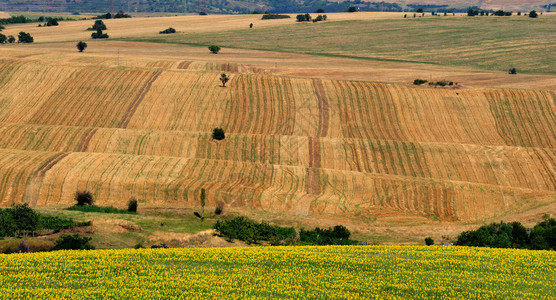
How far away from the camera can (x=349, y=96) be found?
87.0 meters

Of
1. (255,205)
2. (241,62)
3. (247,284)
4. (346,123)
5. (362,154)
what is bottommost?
(247,284)

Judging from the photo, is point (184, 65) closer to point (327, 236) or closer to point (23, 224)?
point (327, 236)

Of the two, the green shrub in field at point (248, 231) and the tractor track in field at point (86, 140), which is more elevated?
the tractor track in field at point (86, 140)

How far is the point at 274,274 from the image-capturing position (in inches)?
1270

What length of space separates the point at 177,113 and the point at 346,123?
852 inches

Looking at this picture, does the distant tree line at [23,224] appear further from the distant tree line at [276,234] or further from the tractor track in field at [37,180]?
the tractor track in field at [37,180]

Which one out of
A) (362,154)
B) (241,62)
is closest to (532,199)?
(362,154)

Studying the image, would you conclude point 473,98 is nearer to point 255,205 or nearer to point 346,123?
point 346,123

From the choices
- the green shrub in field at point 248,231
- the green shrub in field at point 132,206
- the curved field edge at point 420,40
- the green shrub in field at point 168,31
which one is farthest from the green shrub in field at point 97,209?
the green shrub in field at point 168,31

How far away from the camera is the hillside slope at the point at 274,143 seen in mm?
58906

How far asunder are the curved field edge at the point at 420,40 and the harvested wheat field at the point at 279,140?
30844mm

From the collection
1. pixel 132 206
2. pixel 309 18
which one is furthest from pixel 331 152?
pixel 309 18

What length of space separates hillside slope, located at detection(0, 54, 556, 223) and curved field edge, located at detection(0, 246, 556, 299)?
20.6m

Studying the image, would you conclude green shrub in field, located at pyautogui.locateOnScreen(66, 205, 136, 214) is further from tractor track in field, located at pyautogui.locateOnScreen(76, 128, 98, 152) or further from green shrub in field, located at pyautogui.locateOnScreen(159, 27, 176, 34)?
green shrub in field, located at pyautogui.locateOnScreen(159, 27, 176, 34)
